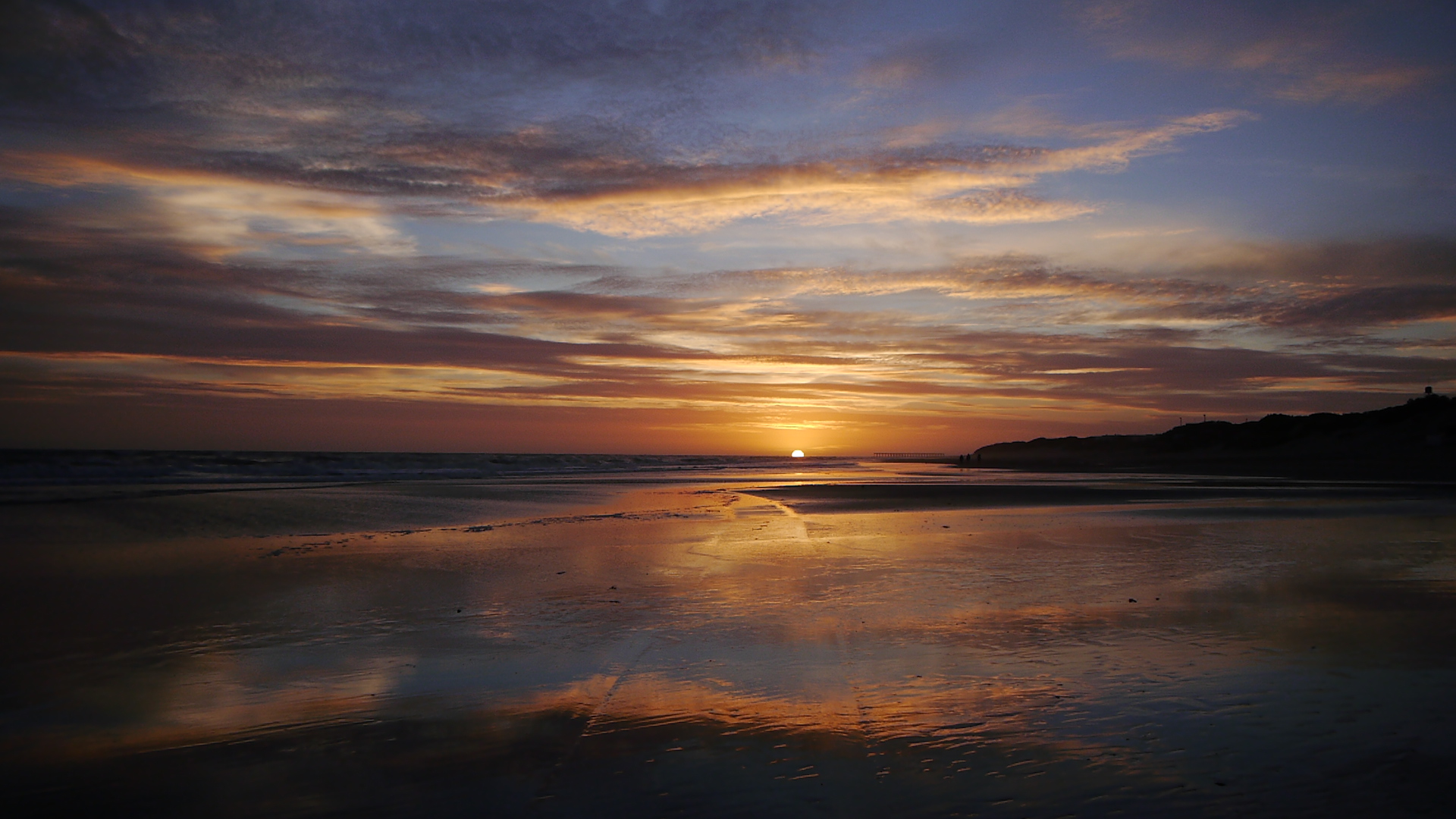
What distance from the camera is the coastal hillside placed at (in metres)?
48.2

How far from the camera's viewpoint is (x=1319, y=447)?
214 feet

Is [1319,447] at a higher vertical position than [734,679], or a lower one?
higher

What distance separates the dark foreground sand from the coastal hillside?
4295 centimetres

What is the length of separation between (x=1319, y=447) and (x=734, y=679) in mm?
77857

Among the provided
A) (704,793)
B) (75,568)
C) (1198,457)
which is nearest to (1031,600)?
(704,793)

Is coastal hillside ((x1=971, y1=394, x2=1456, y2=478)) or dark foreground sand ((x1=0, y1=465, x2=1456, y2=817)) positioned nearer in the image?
dark foreground sand ((x1=0, y1=465, x2=1456, y2=817))

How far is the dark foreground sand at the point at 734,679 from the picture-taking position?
4.30 meters

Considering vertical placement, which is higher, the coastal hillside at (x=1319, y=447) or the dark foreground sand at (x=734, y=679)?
the coastal hillside at (x=1319, y=447)

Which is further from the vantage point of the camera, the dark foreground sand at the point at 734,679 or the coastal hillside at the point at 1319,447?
the coastal hillside at the point at 1319,447

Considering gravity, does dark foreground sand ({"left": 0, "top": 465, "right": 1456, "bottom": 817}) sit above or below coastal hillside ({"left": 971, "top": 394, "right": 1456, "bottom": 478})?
below

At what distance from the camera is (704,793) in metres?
4.22

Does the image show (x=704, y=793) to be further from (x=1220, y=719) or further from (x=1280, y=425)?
(x=1280, y=425)

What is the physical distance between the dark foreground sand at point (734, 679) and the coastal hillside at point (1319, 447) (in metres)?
43.0

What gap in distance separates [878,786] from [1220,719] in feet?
8.79
